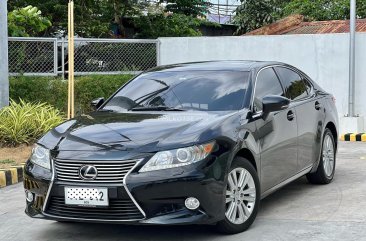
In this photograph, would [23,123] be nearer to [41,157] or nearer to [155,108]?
[155,108]

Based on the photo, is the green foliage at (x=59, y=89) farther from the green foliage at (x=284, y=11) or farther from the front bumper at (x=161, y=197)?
the green foliage at (x=284, y=11)

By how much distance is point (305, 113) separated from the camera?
6949mm

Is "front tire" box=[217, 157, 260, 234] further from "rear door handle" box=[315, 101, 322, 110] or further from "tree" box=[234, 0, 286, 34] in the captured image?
"tree" box=[234, 0, 286, 34]

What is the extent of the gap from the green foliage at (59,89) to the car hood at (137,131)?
22.7 ft

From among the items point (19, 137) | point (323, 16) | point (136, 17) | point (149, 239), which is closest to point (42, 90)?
point (19, 137)

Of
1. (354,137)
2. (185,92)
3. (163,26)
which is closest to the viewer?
(185,92)

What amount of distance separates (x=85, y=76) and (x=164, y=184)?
9.26 meters

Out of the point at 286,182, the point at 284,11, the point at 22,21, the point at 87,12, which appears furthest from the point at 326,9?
the point at 286,182

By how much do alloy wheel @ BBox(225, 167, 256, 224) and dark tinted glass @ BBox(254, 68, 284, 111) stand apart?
833 mm

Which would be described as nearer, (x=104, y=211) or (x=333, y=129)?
(x=104, y=211)

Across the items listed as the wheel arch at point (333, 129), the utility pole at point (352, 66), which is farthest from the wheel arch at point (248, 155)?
the utility pole at point (352, 66)

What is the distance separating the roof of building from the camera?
17.2m

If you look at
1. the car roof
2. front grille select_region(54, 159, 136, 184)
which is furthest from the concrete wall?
front grille select_region(54, 159, 136, 184)

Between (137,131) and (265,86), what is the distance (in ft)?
5.73
